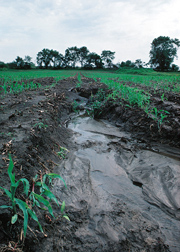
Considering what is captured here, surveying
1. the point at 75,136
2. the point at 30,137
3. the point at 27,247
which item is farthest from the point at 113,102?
the point at 27,247

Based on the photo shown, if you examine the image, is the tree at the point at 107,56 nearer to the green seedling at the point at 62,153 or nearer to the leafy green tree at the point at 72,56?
the leafy green tree at the point at 72,56

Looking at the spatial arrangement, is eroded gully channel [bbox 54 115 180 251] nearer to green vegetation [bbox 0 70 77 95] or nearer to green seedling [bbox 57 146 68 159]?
green seedling [bbox 57 146 68 159]

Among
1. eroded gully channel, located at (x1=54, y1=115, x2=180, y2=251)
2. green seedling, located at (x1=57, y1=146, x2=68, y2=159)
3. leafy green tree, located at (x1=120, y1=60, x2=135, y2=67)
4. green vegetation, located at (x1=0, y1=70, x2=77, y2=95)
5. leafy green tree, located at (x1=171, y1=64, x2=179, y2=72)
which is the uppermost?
leafy green tree, located at (x1=120, y1=60, x2=135, y2=67)

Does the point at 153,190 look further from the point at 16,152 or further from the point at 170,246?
the point at 16,152

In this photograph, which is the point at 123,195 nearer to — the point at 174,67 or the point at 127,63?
the point at 174,67

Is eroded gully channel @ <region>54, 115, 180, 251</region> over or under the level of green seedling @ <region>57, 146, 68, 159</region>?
under

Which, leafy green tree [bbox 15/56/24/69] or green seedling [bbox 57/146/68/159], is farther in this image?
leafy green tree [bbox 15/56/24/69]

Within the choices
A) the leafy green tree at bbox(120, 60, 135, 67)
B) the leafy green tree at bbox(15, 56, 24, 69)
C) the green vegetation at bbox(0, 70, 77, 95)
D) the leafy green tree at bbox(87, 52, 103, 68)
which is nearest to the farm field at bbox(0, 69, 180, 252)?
the green vegetation at bbox(0, 70, 77, 95)

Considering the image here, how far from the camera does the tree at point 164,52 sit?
109 feet

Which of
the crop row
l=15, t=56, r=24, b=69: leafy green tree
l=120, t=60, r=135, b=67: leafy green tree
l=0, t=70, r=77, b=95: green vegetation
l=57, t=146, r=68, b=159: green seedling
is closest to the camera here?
l=57, t=146, r=68, b=159: green seedling

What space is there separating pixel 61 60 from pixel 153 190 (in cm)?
5086

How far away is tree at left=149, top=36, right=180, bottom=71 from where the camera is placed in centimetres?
3334

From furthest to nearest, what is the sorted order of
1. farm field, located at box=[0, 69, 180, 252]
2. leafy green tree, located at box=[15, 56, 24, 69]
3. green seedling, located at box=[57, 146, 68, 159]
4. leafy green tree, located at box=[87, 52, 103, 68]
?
leafy green tree, located at box=[87, 52, 103, 68], leafy green tree, located at box=[15, 56, 24, 69], green seedling, located at box=[57, 146, 68, 159], farm field, located at box=[0, 69, 180, 252]

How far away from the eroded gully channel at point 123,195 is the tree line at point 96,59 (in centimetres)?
3513
